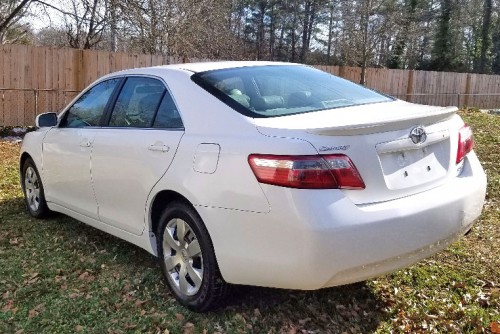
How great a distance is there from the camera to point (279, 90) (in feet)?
10.9

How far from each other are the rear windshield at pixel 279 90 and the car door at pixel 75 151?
1.18 metres

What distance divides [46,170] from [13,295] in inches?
60.5

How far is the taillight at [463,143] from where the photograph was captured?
3.10 meters

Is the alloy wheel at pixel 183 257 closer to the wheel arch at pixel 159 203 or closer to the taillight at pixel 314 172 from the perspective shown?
the wheel arch at pixel 159 203

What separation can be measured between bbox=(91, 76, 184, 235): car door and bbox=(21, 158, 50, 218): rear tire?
1389 millimetres

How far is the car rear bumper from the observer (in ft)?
7.96

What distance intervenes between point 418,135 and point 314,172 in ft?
2.33

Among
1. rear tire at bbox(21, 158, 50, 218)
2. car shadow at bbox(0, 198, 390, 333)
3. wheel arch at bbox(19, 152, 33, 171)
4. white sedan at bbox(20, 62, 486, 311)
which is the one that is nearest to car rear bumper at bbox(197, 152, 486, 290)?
white sedan at bbox(20, 62, 486, 311)

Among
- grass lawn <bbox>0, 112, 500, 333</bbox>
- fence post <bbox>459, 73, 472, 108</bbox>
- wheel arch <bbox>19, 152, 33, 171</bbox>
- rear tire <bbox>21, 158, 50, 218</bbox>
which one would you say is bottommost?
grass lawn <bbox>0, 112, 500, 333</bbox>

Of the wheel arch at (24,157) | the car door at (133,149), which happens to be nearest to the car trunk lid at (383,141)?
the car door at (133,149)

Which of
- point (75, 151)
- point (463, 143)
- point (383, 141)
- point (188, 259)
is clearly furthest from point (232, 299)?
point (75, 151)

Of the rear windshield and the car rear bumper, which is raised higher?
the rear windshield

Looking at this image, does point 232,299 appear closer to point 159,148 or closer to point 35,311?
point 159,148

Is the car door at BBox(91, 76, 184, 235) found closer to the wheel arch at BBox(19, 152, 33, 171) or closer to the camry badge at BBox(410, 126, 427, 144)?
the camry badge at BBox(410, 126, 427, 144)
